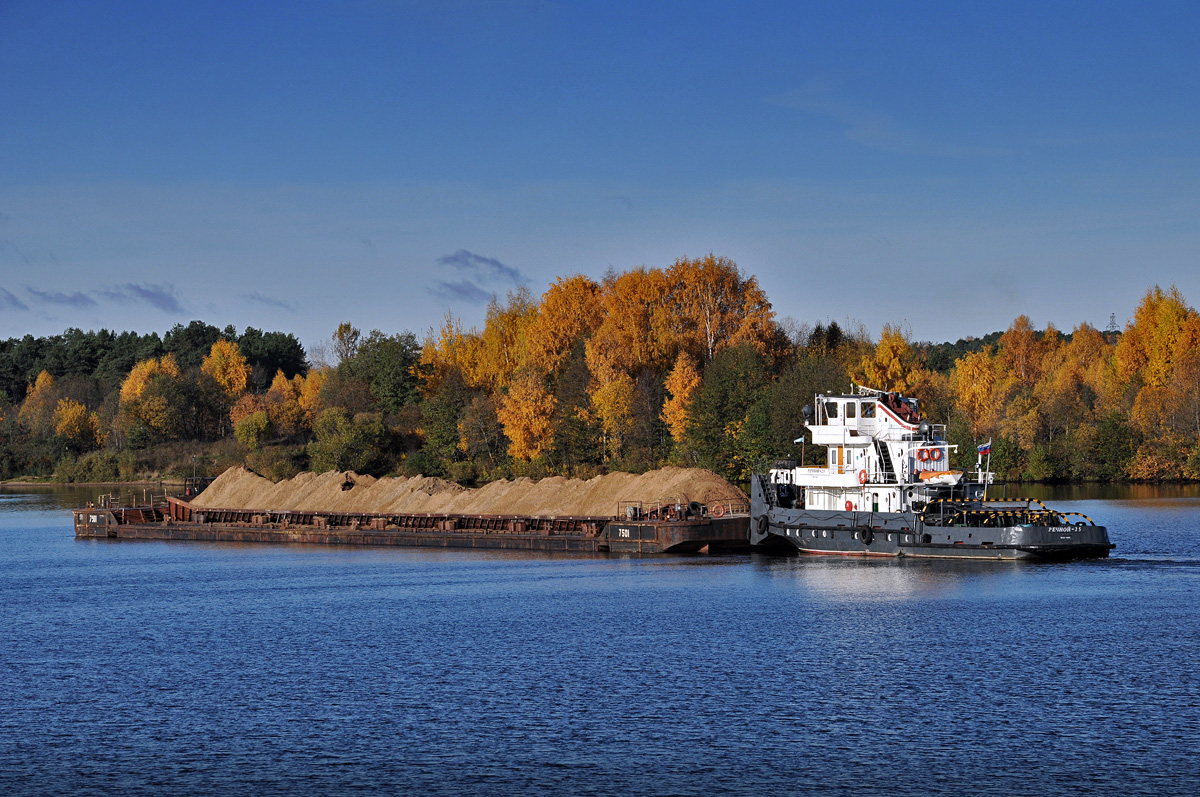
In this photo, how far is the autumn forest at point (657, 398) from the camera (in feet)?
322

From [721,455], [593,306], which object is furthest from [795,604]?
[593,306]

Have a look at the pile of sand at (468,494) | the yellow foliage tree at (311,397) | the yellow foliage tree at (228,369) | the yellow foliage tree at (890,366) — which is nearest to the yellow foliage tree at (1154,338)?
the yellow foliage tree at (890,366)

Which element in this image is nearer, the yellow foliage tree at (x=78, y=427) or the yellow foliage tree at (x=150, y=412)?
→ the yellow foliage tree at (x=150, y=412)

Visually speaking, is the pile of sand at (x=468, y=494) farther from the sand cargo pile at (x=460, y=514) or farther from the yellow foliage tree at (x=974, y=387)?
the yellow foliage tree at (x=974, y=387)

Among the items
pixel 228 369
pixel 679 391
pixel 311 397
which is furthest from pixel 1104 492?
pixel 228 369

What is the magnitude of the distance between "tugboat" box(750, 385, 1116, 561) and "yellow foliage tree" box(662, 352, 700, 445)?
4034 centimetres

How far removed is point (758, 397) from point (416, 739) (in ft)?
227

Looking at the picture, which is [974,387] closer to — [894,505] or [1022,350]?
[1022,350]

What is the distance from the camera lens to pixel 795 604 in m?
42.8

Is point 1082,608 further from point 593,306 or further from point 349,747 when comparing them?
point 593,306

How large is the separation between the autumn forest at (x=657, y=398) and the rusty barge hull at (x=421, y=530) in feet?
91.1

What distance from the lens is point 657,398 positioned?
104 meters

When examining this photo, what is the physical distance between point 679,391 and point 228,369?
297ft

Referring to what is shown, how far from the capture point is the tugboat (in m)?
50.9
